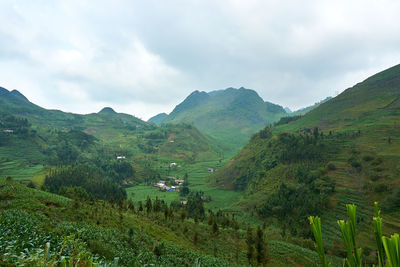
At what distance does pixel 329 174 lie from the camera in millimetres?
61906

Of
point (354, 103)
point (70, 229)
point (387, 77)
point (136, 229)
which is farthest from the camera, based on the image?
point (387, 77)

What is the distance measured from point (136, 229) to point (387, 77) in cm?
19471

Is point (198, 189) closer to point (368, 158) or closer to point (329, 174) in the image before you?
point (329, 174)

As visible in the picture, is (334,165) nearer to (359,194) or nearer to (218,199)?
(359,194)

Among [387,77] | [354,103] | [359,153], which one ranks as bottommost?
[359,153]

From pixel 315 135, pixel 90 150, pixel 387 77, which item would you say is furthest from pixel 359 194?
pixel 90 150

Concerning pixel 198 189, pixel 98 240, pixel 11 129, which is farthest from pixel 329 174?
pixel 11 129

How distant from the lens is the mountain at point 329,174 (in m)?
48.2

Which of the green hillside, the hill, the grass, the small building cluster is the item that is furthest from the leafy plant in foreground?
the small building cluster

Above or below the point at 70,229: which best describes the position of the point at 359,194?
below

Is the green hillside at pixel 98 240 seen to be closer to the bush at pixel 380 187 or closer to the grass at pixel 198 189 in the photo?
the bush at pixel 380 187

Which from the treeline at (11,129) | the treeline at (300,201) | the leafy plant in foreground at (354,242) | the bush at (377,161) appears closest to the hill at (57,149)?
the treeline at (11,129)

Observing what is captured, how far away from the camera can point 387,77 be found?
472 feet

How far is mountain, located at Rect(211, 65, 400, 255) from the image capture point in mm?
48188
